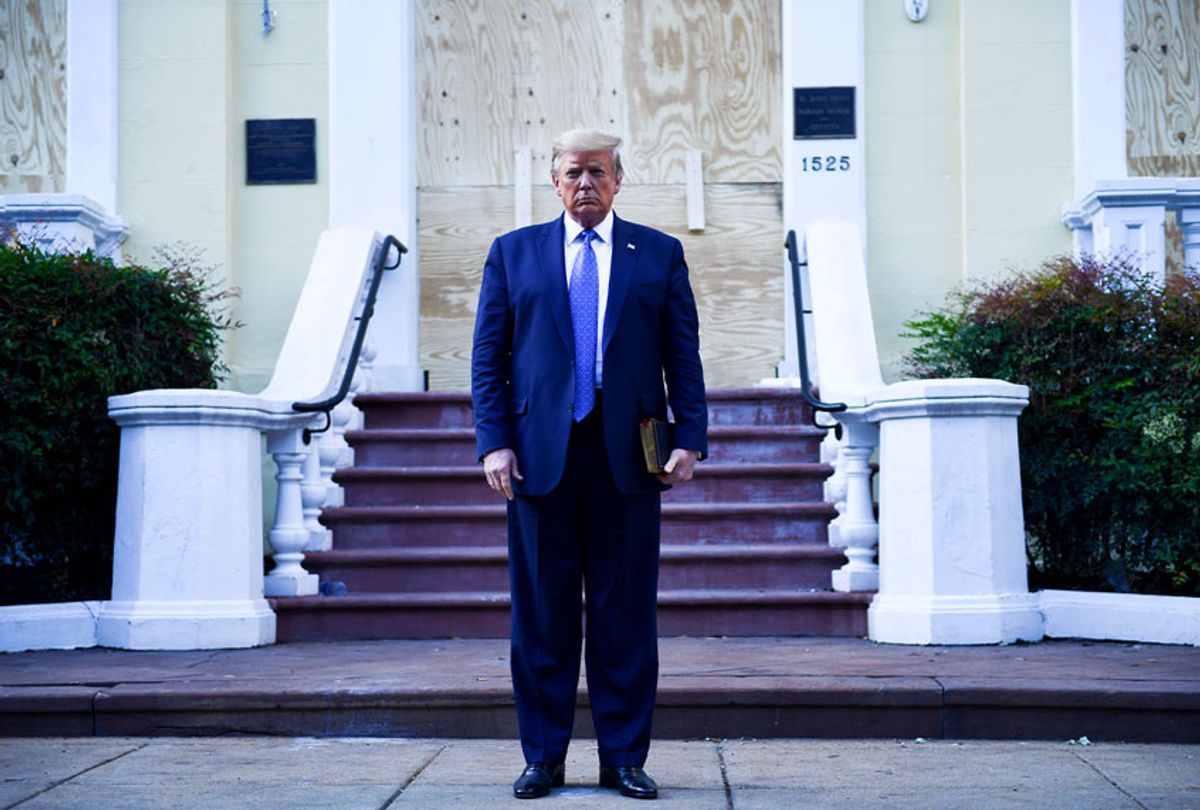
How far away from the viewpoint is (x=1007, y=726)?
210 inches

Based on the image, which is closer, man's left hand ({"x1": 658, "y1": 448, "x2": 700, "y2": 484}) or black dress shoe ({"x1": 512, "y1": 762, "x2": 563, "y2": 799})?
black dress shoe ({"x1": 512, "y1": 762, "x2": 563, "y2": 799})

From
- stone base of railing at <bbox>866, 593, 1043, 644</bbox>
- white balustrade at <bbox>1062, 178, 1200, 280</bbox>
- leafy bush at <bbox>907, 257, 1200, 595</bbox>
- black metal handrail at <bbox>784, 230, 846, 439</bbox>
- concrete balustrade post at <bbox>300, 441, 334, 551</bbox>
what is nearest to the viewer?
stone base of railing at <bbox>866, 593, 1043, 644</bbox>

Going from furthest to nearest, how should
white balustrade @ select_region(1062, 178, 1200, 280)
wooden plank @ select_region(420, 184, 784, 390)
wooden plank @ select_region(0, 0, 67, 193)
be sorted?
wooden plank @ select_region(0, 0, 67, 193) < wooden plank @ select_region(420, 184, 784, 390) < white balustrade @ select_region(1062, 178, 1200, 280)

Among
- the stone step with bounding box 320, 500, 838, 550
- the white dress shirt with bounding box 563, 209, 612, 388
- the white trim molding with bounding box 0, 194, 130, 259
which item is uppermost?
the white trim molding with bounding box 0, 194, 130, 259

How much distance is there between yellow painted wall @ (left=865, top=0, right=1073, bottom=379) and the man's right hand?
5.16 m

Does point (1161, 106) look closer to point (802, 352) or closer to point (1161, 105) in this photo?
point (1161, 105)

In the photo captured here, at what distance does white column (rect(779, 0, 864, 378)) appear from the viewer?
9.24m

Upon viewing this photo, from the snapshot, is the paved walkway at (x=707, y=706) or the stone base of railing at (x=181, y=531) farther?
the stone base of railing at (x=181, y=531)

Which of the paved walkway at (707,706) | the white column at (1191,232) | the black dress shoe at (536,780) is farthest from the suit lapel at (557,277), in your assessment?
the white column at (1191,232)

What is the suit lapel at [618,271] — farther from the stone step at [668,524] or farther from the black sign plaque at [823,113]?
the black sign plaque at [823,113]

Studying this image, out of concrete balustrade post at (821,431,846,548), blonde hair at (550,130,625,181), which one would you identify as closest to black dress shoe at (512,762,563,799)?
blonde hair at (550,130,625,181)

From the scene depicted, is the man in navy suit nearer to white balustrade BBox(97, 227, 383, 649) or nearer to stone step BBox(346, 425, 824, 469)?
white balustrade BBox(97, 227, 383, 649)

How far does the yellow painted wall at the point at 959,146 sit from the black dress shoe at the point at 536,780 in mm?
5268

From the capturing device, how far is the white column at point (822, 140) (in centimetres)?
924
